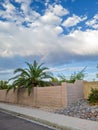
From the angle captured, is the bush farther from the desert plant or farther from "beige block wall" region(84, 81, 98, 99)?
the desert plant

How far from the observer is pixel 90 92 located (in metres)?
23.5

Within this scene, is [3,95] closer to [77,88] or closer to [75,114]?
[77,88]

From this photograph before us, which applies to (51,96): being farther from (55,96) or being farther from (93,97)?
(93,97)

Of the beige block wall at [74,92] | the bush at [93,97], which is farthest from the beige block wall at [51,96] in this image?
the bush at [93,97]

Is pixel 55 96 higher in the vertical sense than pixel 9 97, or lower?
lower

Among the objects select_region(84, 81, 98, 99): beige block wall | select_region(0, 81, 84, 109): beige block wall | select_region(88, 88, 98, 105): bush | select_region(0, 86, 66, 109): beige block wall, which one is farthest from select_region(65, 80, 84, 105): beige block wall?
select_region(88, 88, 98, 105): bush

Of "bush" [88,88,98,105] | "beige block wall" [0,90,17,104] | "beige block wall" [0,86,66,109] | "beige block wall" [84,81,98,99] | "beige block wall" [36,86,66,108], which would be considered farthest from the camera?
"beige block wall" [0,90,17,104]

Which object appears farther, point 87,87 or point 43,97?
point 43,97

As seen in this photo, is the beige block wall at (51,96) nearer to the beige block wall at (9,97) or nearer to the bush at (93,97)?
the bush at (93,97)

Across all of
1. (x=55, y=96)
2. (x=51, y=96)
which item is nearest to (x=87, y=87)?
(x=55, y=96)

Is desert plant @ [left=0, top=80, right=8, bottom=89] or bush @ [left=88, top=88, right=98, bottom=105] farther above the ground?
desert plant @ [left=0, top=80, right=8, bottom=89]

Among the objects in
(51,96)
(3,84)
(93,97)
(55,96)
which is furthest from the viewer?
(3,84)

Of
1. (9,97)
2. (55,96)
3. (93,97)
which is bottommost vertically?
(93,97)

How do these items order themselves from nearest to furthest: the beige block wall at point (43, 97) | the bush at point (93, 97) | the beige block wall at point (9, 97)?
the bush at point (93, 97)
the beige block wall at point (43, 97)
the beige block wall at point (9, 97)
